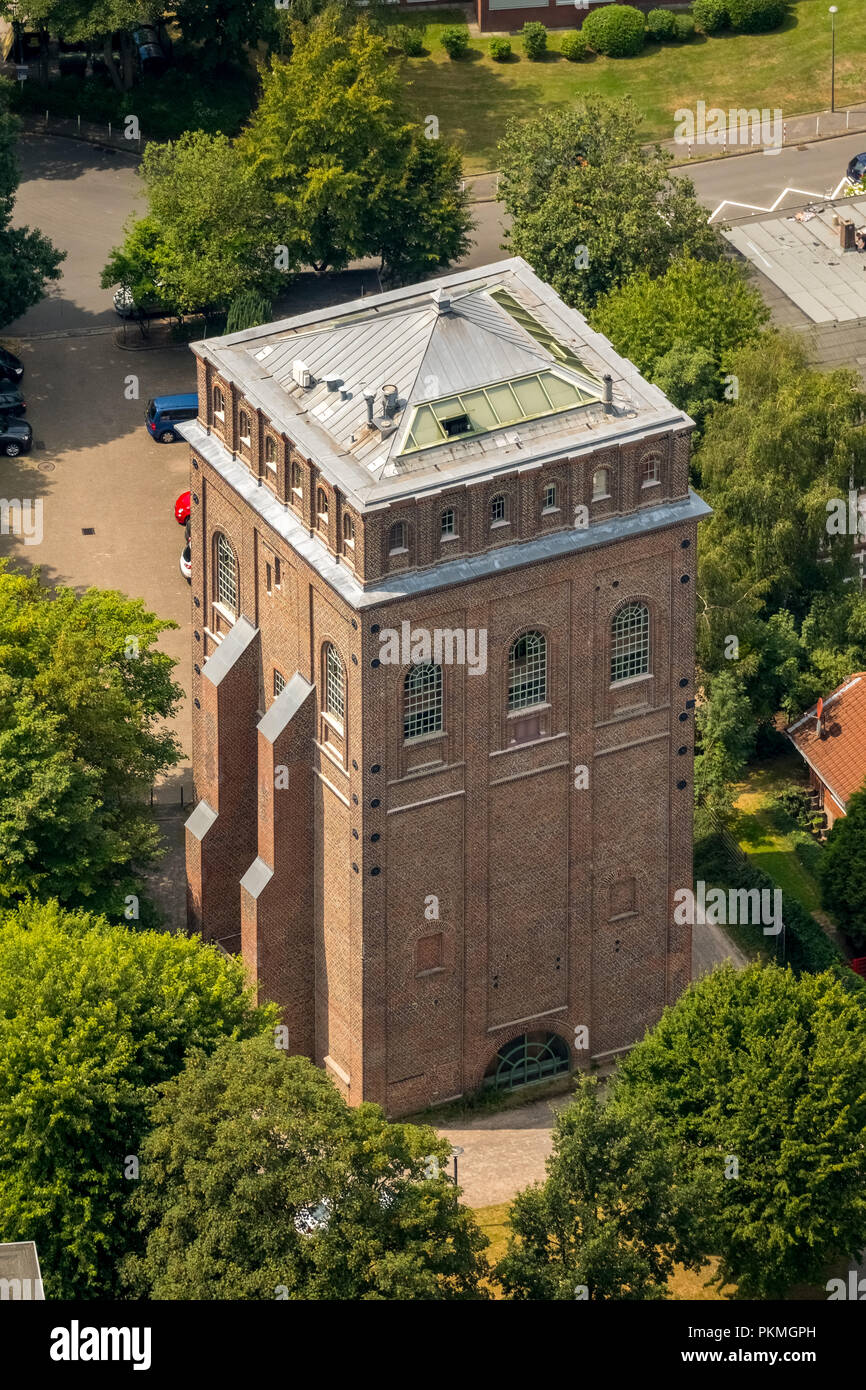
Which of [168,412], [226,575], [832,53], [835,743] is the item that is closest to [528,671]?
[226,575]

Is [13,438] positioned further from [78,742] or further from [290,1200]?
[290,1200]

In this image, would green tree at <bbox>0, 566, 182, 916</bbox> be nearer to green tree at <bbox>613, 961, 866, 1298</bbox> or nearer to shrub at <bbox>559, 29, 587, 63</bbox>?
green tree at <bbox>613, 961, 866, 1298</bbox>

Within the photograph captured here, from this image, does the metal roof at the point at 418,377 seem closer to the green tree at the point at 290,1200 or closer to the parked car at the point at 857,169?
the green tree at the point at 290,1200

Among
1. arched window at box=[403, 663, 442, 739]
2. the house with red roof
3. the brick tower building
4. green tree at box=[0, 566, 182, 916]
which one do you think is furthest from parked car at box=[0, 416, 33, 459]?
arched window at box=[403, 663, 442, 739]

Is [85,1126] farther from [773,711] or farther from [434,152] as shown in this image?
[434,152]

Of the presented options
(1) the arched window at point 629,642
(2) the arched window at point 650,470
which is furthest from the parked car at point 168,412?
(2) the arched window at point 650,470

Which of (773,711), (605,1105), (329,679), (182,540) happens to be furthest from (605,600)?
(182,540)
